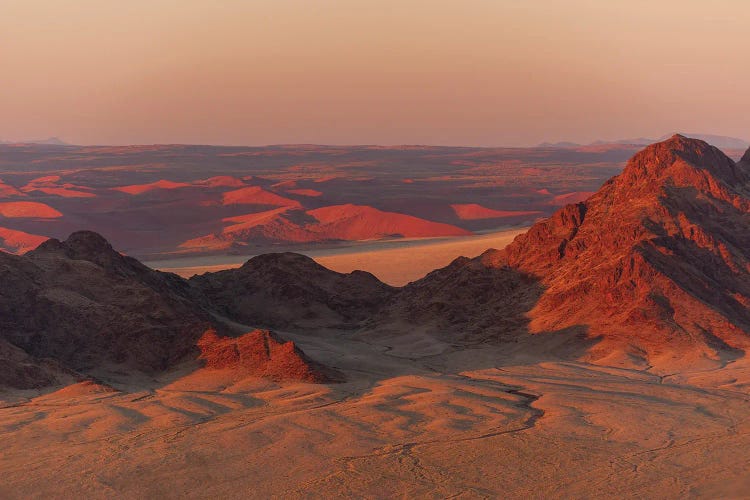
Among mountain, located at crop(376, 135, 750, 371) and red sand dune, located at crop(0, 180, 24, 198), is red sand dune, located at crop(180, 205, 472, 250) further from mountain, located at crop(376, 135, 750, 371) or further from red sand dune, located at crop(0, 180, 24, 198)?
mountain, located at crop(376, 135, 750, 371)

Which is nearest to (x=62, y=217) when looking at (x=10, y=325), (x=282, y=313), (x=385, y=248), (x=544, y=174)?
(x=385, y=248)

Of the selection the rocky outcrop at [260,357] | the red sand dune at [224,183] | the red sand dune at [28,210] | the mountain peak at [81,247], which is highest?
the mountain peak at [81,247]

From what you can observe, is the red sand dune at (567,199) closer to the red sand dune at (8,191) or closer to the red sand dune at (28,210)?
the red sand dune at (28,210)

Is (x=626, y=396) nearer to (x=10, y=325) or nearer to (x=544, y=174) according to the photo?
(x=10, y=325)

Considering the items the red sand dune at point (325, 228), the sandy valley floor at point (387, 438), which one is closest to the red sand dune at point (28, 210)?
the red sand dune at point (325, 228)

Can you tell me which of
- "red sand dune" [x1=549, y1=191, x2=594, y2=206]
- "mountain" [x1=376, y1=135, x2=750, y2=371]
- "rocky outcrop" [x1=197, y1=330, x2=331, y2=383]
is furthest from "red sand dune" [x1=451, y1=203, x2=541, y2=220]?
"rocky outcrop" [x1=197, y1=330, x2=331, y2=383]

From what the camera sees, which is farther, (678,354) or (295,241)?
(295,241)
